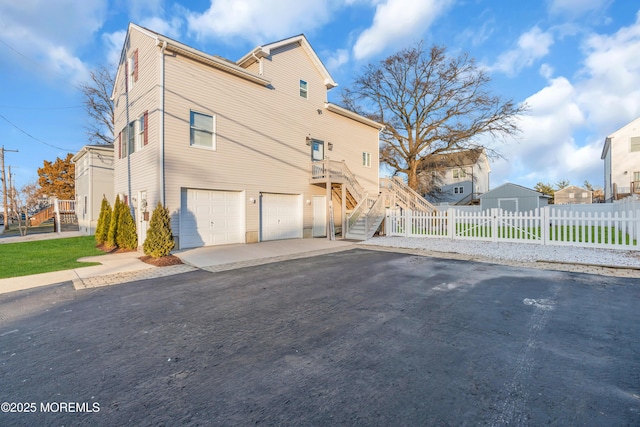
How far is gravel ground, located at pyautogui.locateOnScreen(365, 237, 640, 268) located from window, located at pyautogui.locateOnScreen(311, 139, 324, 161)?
19.2 ft

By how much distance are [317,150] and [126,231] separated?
9.53 metres

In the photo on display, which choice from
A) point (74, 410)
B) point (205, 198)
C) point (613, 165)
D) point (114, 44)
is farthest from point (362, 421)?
point (613, 165)

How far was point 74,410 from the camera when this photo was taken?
219 cm

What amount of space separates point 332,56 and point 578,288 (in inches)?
778

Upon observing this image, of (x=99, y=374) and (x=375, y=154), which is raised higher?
(x=375, y=154)

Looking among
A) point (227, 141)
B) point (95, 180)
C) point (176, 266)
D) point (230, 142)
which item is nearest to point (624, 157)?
point (230, 142)

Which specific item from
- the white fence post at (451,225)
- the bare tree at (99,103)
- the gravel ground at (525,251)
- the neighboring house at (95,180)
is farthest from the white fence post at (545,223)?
the bare tree at (99,103)

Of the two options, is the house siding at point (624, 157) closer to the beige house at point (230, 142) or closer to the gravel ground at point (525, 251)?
the gravel ground at point (525, 251)

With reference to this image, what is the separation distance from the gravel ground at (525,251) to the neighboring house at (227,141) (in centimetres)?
470

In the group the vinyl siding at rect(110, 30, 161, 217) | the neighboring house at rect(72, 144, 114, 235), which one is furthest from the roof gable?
the neighboring house at rect(72, 144, 114, 235)

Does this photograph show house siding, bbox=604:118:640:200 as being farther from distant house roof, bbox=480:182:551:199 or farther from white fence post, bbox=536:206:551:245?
white fence post, bbox=536:206:551:245

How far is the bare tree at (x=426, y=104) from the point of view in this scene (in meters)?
21.6

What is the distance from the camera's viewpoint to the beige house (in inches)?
399

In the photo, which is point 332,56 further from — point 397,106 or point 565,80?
point 565,80
